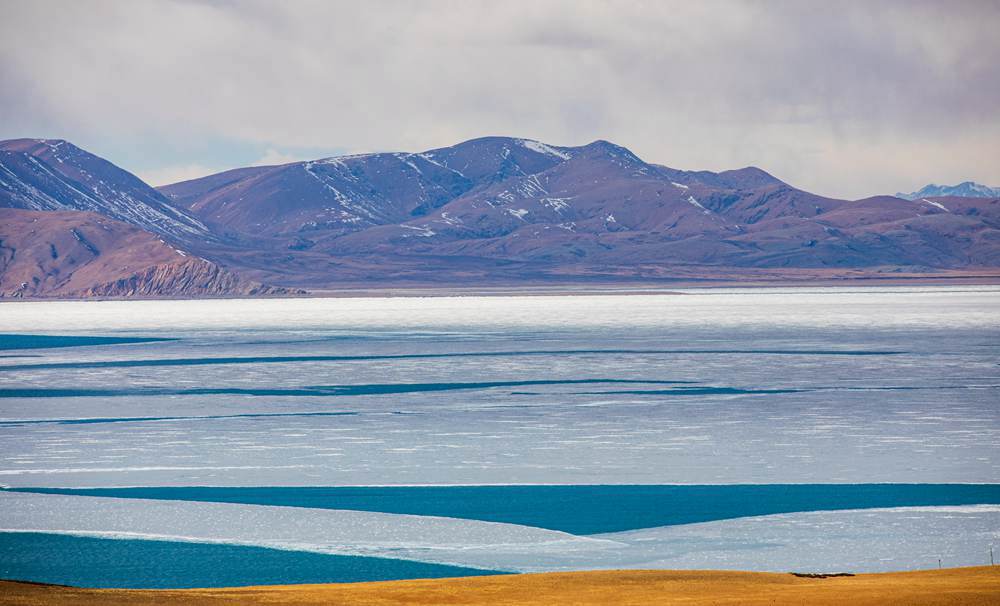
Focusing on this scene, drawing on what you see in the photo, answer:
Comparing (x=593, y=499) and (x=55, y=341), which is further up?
(x=593, y=499)

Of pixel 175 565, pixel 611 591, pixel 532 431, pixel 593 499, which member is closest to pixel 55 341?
pixel 532 431

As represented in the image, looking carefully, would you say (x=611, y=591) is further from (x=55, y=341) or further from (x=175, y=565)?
(x=55, y=341)

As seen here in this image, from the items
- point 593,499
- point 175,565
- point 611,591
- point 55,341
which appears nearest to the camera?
point 611,591

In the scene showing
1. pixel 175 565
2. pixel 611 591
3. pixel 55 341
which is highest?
pixel 611 591

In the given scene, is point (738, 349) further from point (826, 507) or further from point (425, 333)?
point (826, 507)

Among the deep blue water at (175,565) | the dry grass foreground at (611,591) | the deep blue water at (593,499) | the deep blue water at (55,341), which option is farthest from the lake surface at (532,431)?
the deep blue water at (55,341)

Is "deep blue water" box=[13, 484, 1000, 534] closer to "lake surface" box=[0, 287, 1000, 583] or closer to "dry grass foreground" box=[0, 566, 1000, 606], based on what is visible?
"lake surface" box=[0, 287, 1000, 583]

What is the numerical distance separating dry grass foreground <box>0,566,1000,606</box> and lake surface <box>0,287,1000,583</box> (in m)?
2.32

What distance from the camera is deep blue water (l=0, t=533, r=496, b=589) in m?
16.7

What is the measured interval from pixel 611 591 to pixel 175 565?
21.3 ft

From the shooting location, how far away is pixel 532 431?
2923 centimetres

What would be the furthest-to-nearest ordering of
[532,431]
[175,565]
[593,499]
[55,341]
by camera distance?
[55,341]
[532,431]
[593,499]
[175,565]

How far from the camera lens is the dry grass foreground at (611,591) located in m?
13.2

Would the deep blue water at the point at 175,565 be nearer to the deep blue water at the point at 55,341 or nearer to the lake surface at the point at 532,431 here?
the lake surface at the point at 532,431
